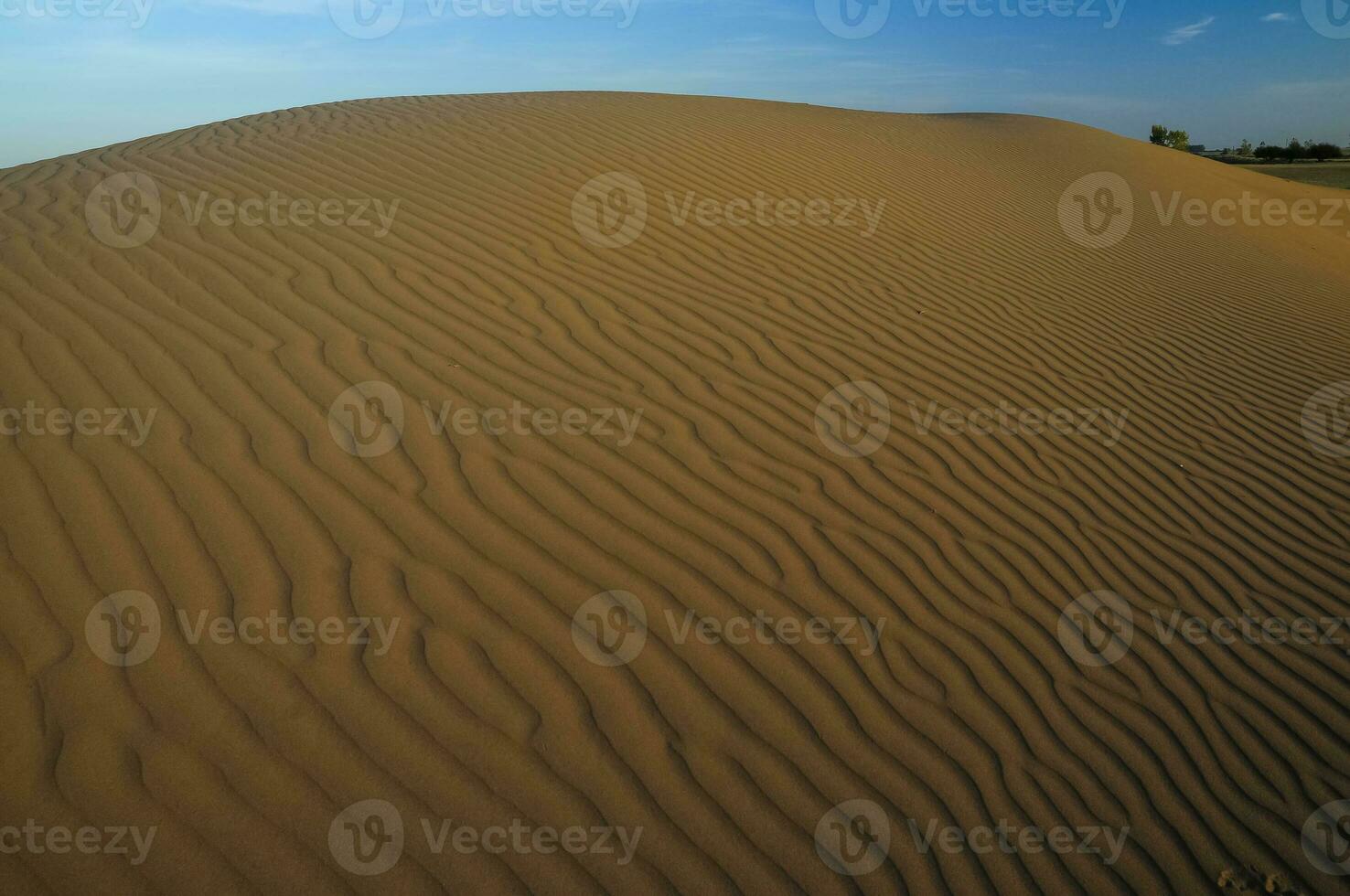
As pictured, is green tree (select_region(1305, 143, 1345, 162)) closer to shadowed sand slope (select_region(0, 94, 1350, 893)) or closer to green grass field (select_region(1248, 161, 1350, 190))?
green grass field (select_region(1248, 161, 1350, 190))

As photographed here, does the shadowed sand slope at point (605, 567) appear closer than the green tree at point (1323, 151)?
Yes

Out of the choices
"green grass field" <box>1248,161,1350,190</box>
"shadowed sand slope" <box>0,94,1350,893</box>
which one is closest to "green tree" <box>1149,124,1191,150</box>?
"green grass field" <box>1248,161,1350,190</box>

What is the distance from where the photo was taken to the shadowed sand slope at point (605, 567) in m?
2.28

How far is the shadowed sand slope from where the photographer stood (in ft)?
7.47

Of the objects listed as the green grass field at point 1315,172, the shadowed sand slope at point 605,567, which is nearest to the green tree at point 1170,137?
the green grass field at point 1315,172

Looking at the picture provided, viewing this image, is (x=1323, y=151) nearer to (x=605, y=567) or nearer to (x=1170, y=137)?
(x=1170, y=137)

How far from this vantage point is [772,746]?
8.55ft

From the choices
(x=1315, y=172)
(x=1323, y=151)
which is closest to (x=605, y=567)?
(x=1315, y=172)

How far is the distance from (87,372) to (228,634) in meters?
1.84

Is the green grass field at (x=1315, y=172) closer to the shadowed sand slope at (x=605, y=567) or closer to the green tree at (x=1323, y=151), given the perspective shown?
the green tree at (x=1323, y=151)

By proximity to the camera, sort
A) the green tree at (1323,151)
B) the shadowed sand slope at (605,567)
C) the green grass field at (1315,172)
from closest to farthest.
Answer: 1. the shadowed sand slope at (605,567)
2. the green grass field at (1315,172)
3. the green tree at (1323,151)

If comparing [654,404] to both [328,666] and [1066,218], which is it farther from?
[1066,218]

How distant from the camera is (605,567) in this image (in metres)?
3.11

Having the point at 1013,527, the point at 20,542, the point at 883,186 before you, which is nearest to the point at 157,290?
the point at 20,542
